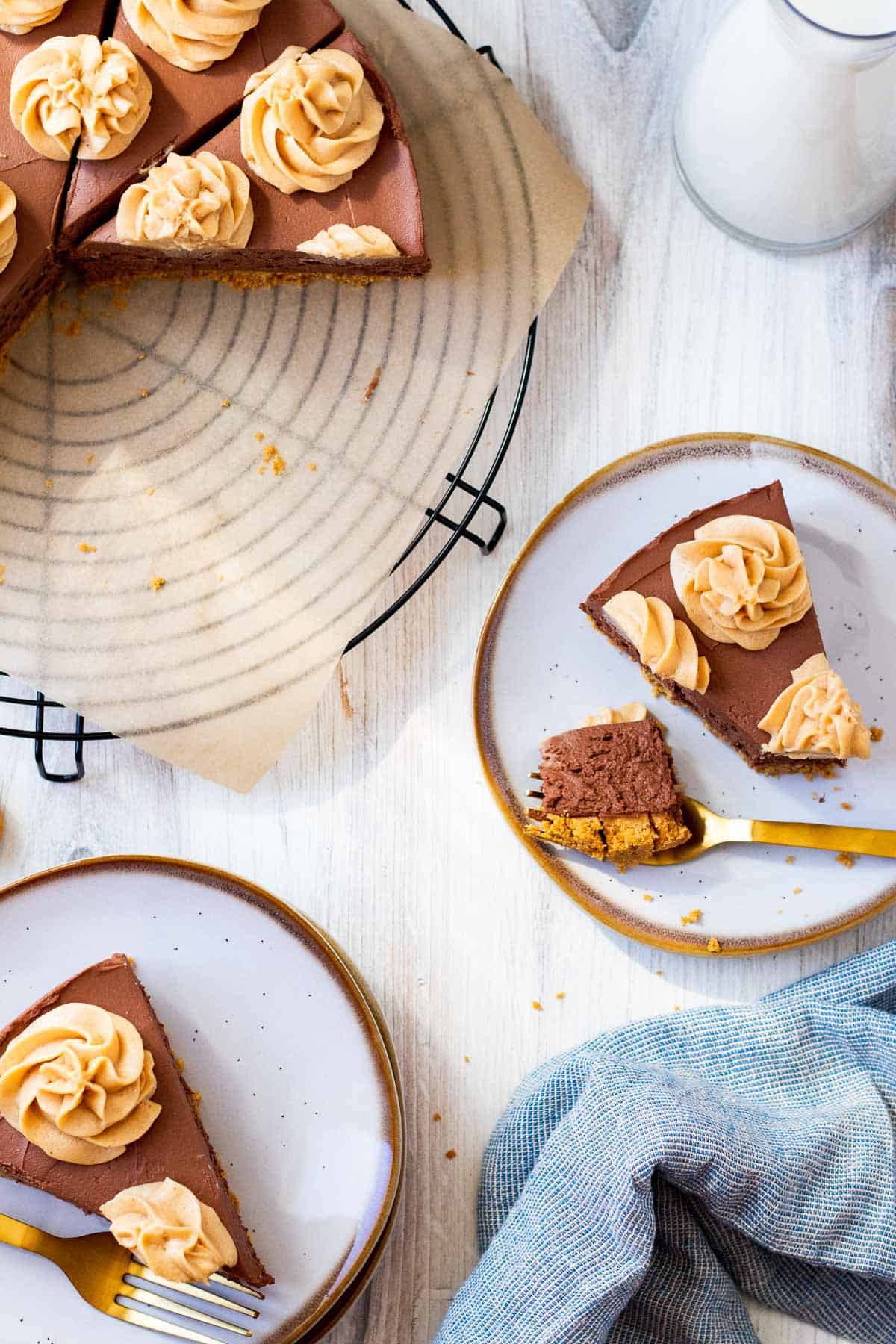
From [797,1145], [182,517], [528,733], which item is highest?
[182,517]

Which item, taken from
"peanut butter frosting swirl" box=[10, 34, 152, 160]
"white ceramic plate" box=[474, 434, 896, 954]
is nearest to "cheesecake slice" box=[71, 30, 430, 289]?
"peanut butter frosting swirl" box=[10, 34, 152, 160]

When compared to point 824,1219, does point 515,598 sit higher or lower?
higher

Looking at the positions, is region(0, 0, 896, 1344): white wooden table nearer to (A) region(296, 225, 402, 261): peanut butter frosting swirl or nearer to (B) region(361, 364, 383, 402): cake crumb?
(B) region(361, 364, 383, 402): cake crumb

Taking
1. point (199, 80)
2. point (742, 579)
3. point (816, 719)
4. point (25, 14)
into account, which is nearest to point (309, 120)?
point (199, 80)

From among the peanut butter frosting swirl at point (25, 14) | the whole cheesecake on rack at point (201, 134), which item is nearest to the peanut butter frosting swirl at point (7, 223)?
the whole cheesecake on rack at point (201, 134)

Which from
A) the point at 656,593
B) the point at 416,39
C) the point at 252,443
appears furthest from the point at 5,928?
the point at 416,39

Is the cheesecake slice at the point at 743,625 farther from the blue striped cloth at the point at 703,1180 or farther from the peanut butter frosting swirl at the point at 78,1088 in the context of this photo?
the peanut butter frosting swirl at the point at 78,1088

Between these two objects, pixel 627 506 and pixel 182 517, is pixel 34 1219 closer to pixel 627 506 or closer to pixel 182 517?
pixel 182 517
